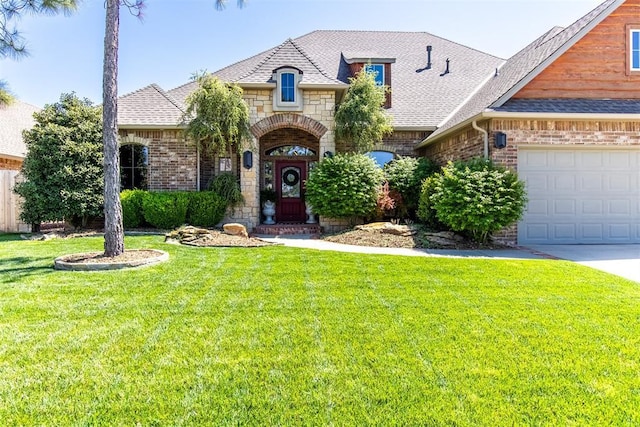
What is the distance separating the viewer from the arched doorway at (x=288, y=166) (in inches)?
550

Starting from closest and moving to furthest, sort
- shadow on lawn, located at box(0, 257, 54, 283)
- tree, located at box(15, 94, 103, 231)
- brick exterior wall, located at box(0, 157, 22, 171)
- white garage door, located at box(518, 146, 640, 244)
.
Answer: shadow on lawn, located at box(0, 257, 54, 283) < white garage door, located at box(518, 146, 640, 244) < tree, located at box(15, 94, 103, 231) < brick exterior wall, located at box(0, 157, 22, 171)

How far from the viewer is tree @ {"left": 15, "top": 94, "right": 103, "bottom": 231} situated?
10.5 meters

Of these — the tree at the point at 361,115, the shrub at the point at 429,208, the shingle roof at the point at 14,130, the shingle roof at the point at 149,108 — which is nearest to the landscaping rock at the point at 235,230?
the tree at the point at 361,115

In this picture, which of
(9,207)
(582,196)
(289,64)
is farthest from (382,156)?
(9,207)

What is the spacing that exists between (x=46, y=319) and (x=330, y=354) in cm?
288

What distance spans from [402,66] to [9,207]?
15545 millimetres

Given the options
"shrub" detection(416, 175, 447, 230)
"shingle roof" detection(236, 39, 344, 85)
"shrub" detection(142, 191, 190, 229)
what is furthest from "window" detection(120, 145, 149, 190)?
"shrub" detection(416, 175, 447, 230)

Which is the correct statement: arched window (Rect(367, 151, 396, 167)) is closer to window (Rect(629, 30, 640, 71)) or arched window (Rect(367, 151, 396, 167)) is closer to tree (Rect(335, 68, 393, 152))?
tree (Rect(335, 68, 393, 152))

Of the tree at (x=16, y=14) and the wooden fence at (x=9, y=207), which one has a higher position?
the tree at (x=16, y=14)

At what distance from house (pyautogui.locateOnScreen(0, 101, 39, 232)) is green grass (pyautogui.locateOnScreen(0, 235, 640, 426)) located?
5.86 m

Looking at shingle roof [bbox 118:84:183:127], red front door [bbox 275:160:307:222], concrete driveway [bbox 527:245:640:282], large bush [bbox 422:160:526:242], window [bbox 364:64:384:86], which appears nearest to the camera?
concrete driveway [bbox 527:245:640:282]

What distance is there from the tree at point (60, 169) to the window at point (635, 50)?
15.1 metres

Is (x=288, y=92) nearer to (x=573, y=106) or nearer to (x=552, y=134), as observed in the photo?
(x=552, y=134)

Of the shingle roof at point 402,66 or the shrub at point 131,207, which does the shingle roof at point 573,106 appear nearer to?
the shingle roof at point 402,66
